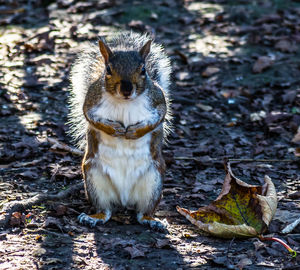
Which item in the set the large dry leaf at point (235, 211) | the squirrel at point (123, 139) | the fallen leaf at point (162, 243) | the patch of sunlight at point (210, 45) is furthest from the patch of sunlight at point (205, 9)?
the fallen leaf at point (162, 243)

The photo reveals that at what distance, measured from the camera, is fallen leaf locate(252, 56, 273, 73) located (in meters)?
6.82

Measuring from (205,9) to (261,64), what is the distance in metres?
2.15

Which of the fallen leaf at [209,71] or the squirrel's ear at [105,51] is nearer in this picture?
the squirrel's ear at [105,51]

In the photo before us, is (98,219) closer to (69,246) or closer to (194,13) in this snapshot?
(69,246)

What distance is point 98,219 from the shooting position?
12.6 ft

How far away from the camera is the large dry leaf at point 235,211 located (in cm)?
363

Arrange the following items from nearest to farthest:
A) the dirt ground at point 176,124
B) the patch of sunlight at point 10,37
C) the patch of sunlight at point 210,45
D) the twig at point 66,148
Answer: the dirt ground at point 176,124
the twig at point 66,148
the patch of sunlight at point 10,37
the patch of sunlight at point 210,45

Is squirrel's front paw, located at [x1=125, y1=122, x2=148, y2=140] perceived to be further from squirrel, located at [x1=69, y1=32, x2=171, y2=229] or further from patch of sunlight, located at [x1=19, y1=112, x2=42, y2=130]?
patch of sunlight, located at [x1=19, y1=112, x2=42, y2=130]

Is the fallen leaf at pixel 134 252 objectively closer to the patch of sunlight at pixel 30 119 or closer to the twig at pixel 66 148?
the twig at pixel 66 148

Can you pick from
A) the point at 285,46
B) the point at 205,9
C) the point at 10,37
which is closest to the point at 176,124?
the point at 285,46

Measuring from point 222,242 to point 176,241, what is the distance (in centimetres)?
30

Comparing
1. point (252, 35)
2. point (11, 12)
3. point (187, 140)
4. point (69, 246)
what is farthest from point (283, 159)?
point (11, 12)

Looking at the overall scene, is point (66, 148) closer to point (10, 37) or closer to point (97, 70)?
point (97, 70)

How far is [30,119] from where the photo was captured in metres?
5.53
